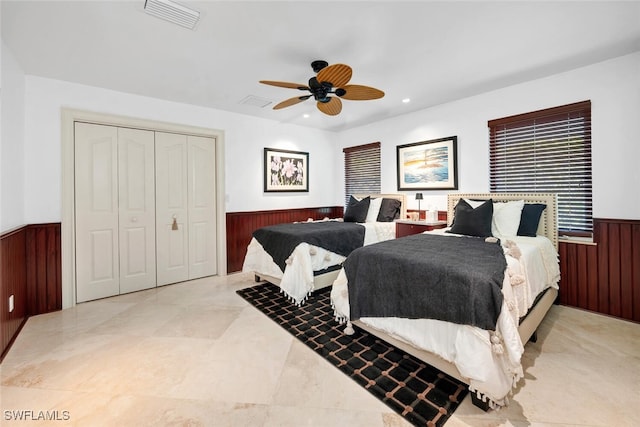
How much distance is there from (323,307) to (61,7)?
10.8 ft

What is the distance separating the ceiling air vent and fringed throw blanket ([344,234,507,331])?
2213 millimetres

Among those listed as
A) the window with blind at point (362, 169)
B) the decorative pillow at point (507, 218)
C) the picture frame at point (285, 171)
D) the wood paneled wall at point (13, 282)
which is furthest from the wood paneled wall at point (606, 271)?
the wood paneled wall at point (13, 282)

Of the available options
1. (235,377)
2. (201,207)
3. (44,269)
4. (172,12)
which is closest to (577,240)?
(235,377)

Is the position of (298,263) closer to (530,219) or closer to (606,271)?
(530,219)

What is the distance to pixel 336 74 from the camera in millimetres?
2352

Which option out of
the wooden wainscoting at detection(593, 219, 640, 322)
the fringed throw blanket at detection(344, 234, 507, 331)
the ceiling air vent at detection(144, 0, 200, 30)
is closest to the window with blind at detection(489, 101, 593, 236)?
the wooden wainscoting at detection(593, 219, 640, 322)

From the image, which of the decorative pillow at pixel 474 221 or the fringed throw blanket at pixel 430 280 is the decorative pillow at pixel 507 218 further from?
the fringed throw blanket at pixel 430 280

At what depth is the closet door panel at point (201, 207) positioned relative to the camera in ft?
13.6

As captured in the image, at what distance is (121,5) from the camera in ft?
6.41

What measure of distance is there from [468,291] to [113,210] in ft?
13.0

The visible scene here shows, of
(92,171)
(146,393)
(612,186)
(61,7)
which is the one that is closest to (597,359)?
(612,186)

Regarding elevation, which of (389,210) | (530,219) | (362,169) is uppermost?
(362,169)

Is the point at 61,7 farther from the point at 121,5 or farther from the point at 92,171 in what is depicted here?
the point at 92,171

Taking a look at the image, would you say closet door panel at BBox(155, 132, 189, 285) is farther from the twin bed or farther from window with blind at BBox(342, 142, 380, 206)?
window with blind at BBox(342, 142, 380, 206)
